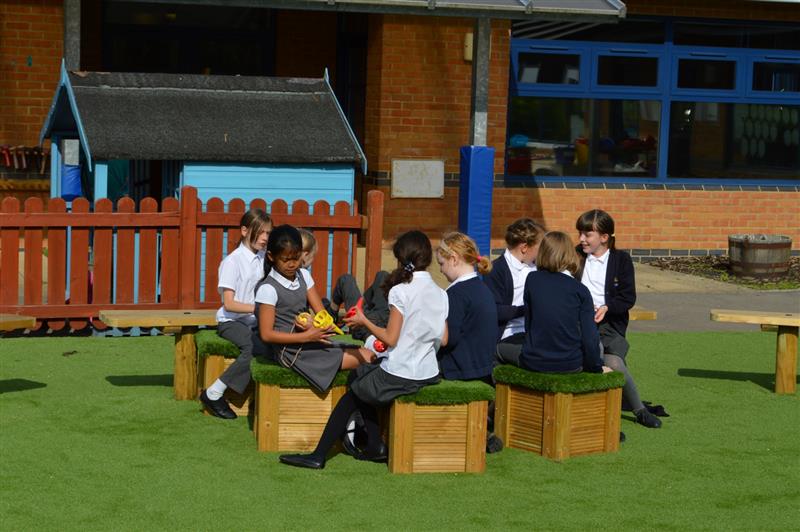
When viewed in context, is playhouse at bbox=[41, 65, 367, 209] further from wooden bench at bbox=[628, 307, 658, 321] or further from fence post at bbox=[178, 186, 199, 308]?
wooden bench at bbox=[628, 307, 658, 321]

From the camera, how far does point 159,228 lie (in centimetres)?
1159

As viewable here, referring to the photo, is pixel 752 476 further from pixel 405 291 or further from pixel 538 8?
pixel 538 8

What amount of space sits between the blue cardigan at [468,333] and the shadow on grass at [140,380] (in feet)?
9.44

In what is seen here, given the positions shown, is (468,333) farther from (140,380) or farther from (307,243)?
(140,380)

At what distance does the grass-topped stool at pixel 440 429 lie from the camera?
24.7 ft

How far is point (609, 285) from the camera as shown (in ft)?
30.1

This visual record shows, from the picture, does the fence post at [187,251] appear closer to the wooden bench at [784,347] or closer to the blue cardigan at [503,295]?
the blue cardigan at [503,295]

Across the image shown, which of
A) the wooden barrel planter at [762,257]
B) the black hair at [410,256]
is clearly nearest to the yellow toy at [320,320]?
the black hair at [410,256]

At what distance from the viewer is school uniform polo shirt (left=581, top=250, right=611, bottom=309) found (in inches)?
361

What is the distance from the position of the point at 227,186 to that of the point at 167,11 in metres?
6.51

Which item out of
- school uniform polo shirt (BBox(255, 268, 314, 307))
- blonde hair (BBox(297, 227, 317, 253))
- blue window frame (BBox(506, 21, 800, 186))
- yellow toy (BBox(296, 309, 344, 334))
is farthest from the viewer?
blue window frame (BBox(506, 21, 800, 186))

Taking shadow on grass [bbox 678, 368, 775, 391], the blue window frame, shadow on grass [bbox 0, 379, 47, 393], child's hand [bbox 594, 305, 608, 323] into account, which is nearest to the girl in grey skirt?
child's hand [bbox 594, 305, 608, 323]

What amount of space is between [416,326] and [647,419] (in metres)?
2.30

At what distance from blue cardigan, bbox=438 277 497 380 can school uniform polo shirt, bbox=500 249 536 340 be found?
843 mm
